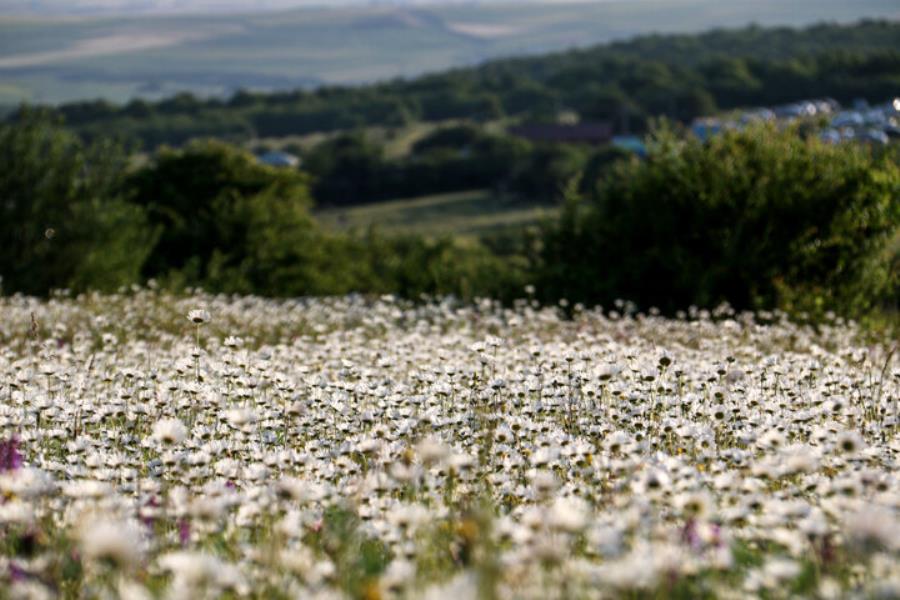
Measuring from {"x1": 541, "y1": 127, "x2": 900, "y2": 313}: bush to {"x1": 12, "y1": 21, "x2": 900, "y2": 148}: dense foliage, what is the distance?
4128 inches

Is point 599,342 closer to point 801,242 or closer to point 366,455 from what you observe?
point 366,455

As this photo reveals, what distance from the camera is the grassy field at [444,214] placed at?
86.8 metres

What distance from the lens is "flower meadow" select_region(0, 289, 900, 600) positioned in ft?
11.5

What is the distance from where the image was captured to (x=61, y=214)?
23.4 meters

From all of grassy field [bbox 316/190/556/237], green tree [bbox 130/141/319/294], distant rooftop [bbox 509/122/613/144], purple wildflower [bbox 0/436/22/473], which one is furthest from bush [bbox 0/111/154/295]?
distant rooftop [bbox 509/122/613/144]

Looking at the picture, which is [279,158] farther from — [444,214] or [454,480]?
[454,480]

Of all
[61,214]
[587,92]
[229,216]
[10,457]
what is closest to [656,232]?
[61,214]

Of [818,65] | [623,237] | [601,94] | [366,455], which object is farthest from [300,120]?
[366,455]

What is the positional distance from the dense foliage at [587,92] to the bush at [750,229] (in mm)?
104859

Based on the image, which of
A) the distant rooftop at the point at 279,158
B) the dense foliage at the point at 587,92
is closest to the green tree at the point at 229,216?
the distant rooftop at the point at 279,158

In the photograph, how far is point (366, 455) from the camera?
18.6ft

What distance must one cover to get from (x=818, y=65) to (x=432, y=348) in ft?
449

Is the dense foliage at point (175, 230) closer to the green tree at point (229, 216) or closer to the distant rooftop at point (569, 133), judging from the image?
the green tree at point (229, 216)

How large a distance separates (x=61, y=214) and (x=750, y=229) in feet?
47.4
